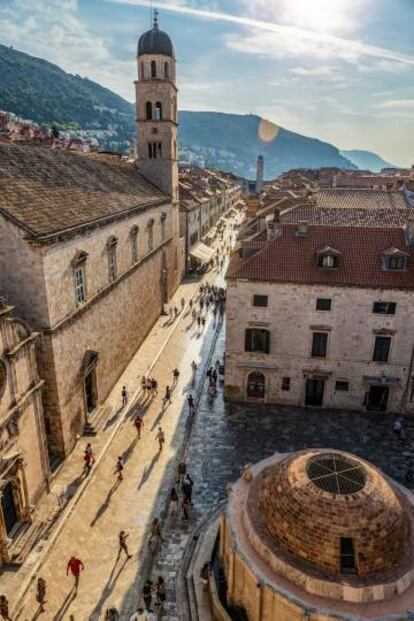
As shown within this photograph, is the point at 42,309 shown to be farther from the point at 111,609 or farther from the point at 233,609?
the point at 233,609

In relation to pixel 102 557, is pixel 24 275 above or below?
above

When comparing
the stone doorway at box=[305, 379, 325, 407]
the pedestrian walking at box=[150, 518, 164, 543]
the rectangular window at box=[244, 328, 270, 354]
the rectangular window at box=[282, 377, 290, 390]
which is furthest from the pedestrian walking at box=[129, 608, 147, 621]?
the stone doorway at box=[305, 379, 325, 407]

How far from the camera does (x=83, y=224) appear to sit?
78.1 ft

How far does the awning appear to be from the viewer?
62812mm

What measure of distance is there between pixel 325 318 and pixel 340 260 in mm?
3734

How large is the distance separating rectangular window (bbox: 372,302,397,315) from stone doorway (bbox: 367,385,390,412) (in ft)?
17.0

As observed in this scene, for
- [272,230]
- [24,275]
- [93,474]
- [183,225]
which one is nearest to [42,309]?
[24,275]

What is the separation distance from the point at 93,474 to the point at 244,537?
1097 centimetres

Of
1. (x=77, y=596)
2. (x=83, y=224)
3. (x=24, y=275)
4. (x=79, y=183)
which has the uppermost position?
(x=79, y=183)

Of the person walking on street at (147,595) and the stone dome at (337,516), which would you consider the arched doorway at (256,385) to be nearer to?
the stone dome at (337,516)

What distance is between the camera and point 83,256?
78.1 ft

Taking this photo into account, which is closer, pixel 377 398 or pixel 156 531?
pixel 156 531

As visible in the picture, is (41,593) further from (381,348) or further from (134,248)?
(134,248)

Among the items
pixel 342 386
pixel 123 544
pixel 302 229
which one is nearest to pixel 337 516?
pixel 123 544
